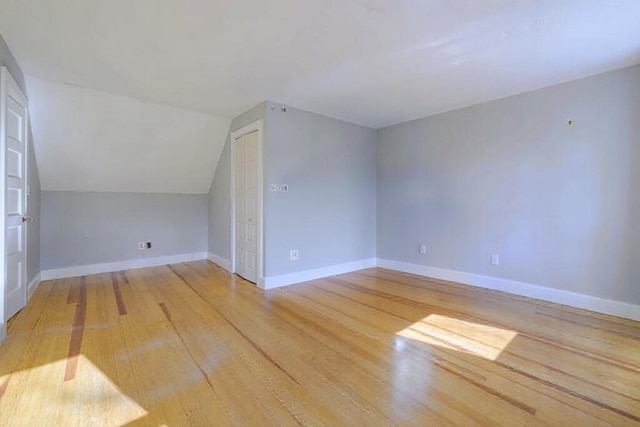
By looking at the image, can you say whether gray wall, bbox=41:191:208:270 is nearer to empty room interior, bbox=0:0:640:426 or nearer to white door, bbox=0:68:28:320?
empty room interior, bbox=0:0:640:426

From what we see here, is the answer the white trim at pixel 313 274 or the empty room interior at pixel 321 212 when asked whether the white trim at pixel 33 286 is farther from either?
the white trim at pixel 313 274

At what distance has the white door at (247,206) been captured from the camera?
3.89 m

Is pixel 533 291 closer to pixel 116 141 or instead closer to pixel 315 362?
pixel 315 362

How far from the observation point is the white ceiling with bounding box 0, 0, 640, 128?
1908 millimetres

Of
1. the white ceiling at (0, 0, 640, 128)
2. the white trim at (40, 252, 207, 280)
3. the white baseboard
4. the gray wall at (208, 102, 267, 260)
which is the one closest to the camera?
the white ceiling at (0, 0, 640, 128)

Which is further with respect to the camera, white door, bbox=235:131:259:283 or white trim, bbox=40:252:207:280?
white trim, bbox=40:252:207:280

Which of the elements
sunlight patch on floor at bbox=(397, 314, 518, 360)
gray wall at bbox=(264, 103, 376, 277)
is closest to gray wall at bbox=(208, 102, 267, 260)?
gray wall at bbox=(264, 103, 376, 277)

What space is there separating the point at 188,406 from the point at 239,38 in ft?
8.16

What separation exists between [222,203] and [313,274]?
Answer: 2.04 m

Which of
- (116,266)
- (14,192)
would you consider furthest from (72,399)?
(116,266)

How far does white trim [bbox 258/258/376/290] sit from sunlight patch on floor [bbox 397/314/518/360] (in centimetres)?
175

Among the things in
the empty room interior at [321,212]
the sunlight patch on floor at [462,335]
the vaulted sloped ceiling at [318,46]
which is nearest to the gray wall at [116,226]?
the empty room interior at [321,212]

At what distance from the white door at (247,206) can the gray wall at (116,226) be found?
142 centimetres

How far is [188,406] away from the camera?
153cm
